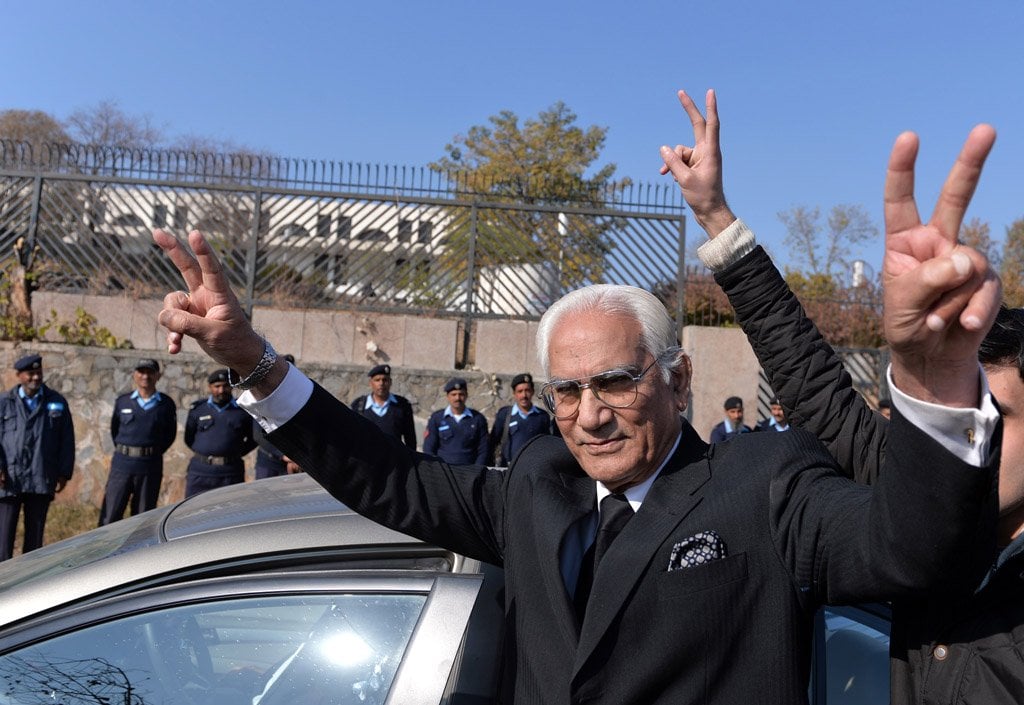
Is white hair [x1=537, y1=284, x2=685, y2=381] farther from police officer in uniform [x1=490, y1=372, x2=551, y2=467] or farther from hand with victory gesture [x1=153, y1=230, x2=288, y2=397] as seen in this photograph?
police officer in uniform [x1=490, y1=372, x2=551, y2=467]

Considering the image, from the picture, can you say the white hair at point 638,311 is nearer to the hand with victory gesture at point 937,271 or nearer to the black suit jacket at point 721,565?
the black suit jacket at point 721,565

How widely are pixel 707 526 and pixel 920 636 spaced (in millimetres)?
377

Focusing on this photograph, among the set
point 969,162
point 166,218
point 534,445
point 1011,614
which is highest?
point 166,218

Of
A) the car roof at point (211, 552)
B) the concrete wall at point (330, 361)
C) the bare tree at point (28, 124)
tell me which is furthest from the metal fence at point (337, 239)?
the bare tree at point (28, 124)

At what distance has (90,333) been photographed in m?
10.4

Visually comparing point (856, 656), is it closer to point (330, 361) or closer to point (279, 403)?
point (279, 403)

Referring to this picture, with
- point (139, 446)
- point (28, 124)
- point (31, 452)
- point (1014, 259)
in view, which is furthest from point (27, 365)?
point (28, 124)

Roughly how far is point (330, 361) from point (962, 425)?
9534 mm

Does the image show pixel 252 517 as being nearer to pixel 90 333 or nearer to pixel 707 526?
pixel 707 526

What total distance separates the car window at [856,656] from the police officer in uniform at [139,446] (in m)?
7.09

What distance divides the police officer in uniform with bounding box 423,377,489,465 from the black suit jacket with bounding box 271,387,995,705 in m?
7.35

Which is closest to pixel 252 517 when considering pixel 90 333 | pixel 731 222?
pixel 731 222

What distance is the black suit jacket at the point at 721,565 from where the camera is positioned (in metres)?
1.29

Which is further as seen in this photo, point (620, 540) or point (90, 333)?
point (90, 333)
